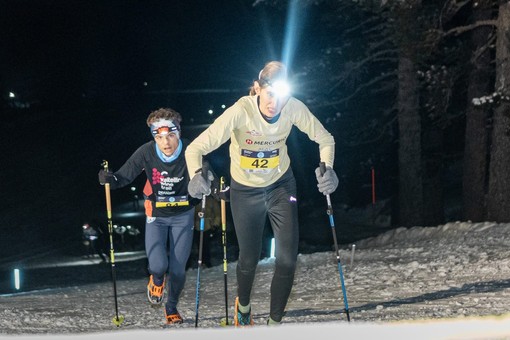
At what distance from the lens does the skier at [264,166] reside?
24.0 ft

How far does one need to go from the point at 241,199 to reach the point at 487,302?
278cm

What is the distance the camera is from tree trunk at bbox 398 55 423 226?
21.2 m

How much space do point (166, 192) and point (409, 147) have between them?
45.9 ft

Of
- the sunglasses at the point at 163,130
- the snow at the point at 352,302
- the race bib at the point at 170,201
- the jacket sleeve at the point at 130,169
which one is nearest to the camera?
the snow at the point at 352,302

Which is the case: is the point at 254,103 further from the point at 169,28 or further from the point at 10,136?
the point at 169,28

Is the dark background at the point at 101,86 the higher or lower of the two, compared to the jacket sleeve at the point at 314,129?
higher

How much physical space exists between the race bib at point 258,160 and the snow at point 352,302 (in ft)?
4.41

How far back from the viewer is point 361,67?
23.3 m

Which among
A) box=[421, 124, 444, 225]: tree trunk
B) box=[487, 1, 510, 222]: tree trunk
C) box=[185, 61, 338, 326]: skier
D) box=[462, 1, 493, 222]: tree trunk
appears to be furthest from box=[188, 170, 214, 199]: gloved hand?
box=[421, 124, 444, 225]: tree trunk

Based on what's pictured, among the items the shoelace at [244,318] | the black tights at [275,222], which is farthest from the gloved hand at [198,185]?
the shoelace at [244,318]

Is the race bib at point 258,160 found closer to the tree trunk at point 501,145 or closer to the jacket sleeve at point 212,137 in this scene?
the jacket sleeve at point 212,137

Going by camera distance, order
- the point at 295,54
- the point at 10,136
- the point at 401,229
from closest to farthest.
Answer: the point at 401,229
the point at 295,54
the point at 10,136

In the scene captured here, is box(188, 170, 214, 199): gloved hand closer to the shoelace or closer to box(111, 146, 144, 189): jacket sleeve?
the shoelace

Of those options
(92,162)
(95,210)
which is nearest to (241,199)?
(95,210)
